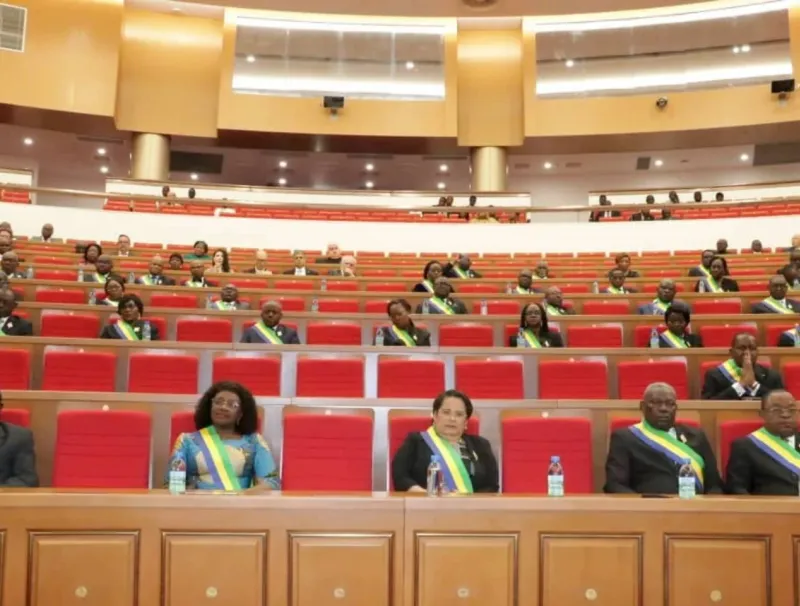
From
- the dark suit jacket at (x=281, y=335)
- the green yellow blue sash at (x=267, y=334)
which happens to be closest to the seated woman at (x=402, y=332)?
the dark suit jacket at (x=281, y=335)

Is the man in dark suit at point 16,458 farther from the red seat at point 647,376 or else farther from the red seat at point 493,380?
the red seat at point 647,376

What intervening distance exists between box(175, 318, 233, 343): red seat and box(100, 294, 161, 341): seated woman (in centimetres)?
22

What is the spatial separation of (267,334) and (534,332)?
1690 mm

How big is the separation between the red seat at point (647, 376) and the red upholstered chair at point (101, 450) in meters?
2.54

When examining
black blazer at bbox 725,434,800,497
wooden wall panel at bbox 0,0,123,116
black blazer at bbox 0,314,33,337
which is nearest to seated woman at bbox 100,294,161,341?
black blazer at bbox 0,314,33,337

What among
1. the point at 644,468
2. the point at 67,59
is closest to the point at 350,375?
the point at 644,468

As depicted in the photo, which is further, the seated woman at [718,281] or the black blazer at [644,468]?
the seated woman at [718,281]

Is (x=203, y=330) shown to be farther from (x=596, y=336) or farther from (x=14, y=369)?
(x=596, y=336)

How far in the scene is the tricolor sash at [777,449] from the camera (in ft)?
9.97

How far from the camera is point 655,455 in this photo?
311cm

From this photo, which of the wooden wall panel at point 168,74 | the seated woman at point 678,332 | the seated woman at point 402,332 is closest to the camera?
the seated woman at point 678,332

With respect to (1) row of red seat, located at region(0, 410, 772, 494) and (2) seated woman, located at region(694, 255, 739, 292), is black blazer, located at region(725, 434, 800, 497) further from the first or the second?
(2) seated woman, located at region(694, 255, 739, 292)

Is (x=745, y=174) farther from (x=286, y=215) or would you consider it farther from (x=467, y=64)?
(x=286, y=215)

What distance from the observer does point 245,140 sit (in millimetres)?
14148
